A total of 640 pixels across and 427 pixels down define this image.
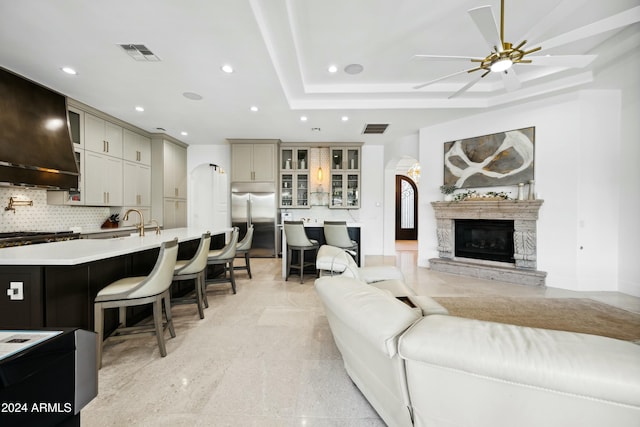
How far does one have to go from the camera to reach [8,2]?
80.8 inches

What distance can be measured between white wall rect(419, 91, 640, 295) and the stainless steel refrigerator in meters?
5.02

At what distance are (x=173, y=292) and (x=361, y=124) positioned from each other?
4.23m

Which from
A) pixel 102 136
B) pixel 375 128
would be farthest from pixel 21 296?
pixel 375 128

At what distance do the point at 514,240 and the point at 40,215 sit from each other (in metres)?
7.52

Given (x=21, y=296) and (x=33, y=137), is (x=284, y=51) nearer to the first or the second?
(x=21, y=296)

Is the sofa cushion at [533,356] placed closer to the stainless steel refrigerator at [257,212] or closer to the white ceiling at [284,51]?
the white ceiling at [284,51]

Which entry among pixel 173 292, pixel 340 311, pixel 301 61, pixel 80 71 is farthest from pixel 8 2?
pixel 340 311

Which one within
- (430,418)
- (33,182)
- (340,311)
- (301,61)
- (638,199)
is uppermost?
(301,61)

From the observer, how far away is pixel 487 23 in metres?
1.94

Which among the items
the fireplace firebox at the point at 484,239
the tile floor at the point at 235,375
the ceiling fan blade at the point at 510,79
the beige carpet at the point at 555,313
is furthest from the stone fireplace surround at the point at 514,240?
the ceiling fan blade at the point at 510,79

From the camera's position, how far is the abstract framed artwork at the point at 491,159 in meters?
4.07

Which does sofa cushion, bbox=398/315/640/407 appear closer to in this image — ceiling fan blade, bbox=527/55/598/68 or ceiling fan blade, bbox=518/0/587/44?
ceiling fan blade, bbox=518/0/587/44

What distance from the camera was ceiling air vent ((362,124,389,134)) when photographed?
16.4ft

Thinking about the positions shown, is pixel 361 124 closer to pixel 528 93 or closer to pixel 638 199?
pixel 528 93
